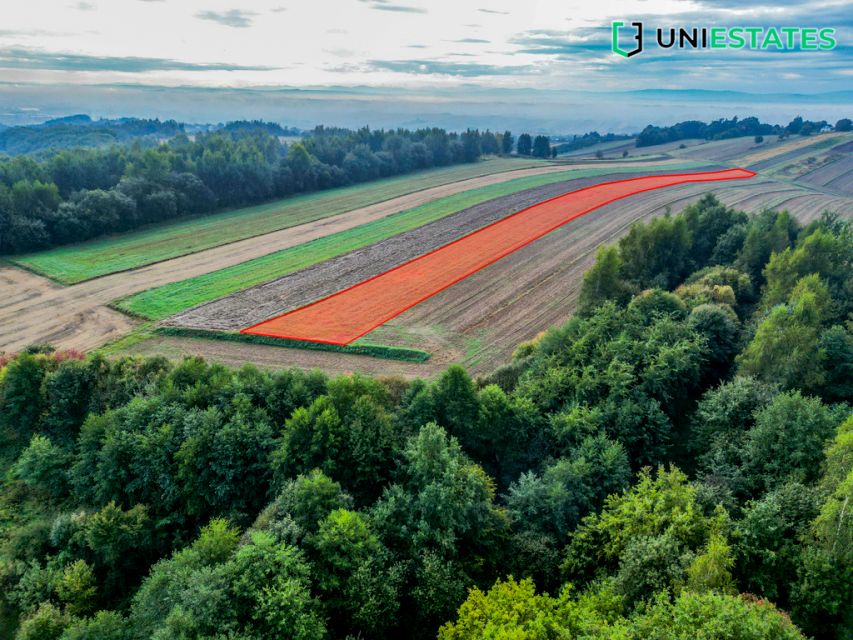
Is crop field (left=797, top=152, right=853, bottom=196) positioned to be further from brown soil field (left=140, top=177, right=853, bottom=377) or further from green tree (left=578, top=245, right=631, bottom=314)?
green tree (left=578, top=245, right=631, bottom=314)

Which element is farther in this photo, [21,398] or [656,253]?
[656,253]

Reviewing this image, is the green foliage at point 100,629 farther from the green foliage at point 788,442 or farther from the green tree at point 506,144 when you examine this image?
the green tree at point 506,144

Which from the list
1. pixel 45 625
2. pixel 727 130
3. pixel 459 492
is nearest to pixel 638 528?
pixel 459 492

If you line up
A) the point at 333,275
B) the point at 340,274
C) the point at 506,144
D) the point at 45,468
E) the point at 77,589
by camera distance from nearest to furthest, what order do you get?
Result: the point at 77,589, the point at 45,468, the point at 333,275, the point at 340,274, the point at 506,144

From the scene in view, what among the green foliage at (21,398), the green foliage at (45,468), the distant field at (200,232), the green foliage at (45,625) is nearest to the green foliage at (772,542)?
the green foliage at (45,625)

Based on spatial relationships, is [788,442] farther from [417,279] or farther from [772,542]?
[417,279]

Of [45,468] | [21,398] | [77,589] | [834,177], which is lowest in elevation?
[77,589]
